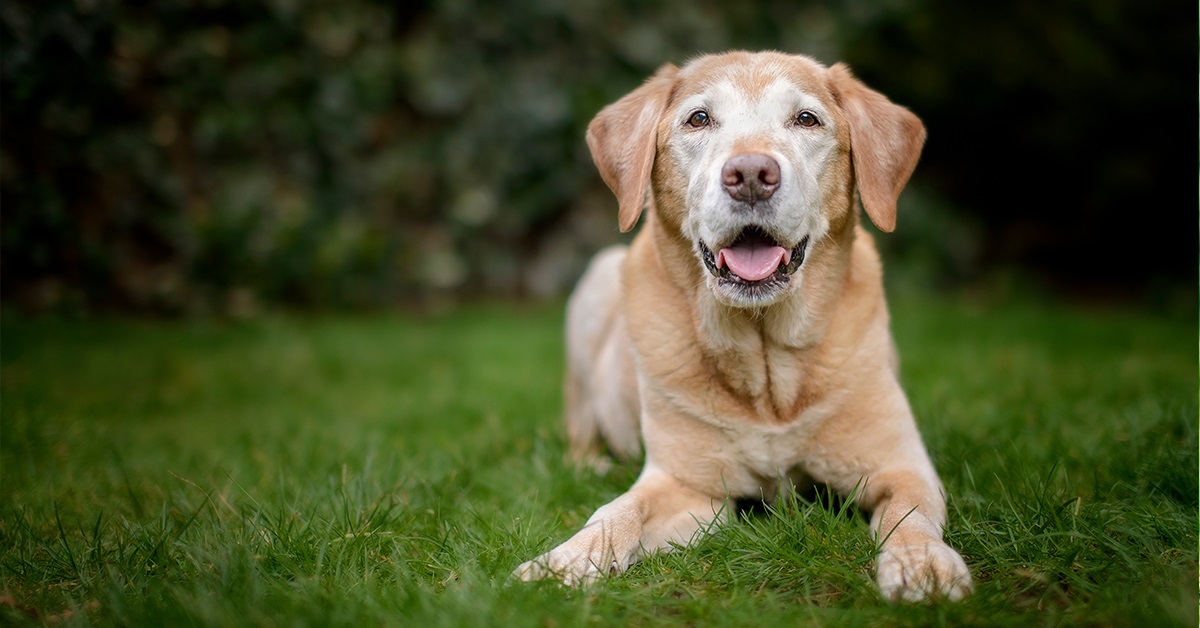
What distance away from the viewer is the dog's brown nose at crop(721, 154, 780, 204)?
2.50m

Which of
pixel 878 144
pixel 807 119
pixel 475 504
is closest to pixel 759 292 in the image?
pixel 807 119

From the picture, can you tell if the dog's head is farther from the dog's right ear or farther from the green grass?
the green grass

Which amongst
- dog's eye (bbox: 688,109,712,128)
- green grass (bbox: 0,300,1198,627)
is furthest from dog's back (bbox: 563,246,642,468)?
dog's eye (bbox: 688,109,712,128)

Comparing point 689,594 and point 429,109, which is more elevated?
point 429,109

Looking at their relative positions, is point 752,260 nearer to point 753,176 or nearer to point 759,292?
point 759,292

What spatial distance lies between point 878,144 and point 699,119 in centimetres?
61

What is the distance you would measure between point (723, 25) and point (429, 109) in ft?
9.63

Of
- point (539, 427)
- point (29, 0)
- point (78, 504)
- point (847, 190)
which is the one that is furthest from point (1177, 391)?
point (29, 0)

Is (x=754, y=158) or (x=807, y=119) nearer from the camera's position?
(x=754, y=158)

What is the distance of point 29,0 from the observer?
3.79 meters

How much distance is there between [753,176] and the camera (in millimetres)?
2504

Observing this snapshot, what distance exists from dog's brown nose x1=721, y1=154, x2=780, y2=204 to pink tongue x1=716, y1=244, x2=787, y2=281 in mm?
210

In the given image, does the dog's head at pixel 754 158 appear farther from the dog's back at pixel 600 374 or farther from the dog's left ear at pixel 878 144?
the dog's back at pixel 600 374

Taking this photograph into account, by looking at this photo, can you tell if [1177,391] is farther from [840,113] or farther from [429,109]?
[429,109]
